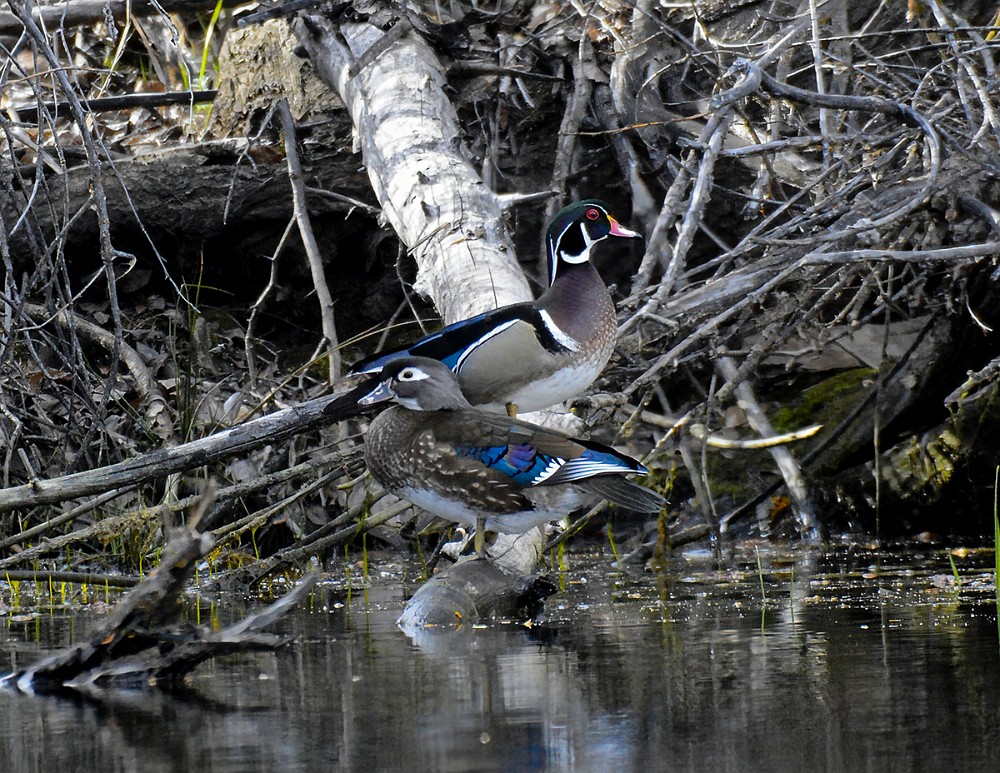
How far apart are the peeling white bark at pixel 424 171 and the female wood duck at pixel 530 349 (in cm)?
42

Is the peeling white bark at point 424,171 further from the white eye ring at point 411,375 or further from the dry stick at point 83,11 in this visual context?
the dry stick at point 83,11

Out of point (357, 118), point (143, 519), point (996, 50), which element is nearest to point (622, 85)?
point (357, 118)

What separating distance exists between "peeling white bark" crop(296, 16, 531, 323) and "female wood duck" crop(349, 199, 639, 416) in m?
0.42

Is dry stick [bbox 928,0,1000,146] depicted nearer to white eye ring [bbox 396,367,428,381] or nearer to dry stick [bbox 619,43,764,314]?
dry stick [bbox 619,43,764,314]

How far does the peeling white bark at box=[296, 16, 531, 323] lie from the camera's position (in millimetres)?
5402

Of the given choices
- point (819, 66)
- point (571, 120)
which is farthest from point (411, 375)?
point (571, 120)

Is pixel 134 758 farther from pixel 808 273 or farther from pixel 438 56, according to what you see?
pixel 438 56

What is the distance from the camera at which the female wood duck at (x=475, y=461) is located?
4.20 metres

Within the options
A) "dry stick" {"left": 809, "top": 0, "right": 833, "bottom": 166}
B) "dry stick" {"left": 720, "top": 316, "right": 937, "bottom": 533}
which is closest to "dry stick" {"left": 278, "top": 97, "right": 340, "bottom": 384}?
"dry stick" {"left": 720, "top": 316, "right": 937, "bottom": 533}

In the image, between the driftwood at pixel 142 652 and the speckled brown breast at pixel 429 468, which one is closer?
the driftwood at pixel 142 652

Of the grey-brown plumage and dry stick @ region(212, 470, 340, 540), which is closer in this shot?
the grey-brown plumage

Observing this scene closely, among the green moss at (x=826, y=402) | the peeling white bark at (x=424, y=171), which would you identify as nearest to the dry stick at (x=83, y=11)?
the peeling white bark at (x=424, y=171)

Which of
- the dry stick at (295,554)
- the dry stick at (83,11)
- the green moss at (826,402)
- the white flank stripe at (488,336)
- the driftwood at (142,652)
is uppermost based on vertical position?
the dry stick at (83,11)

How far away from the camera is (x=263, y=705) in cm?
293
